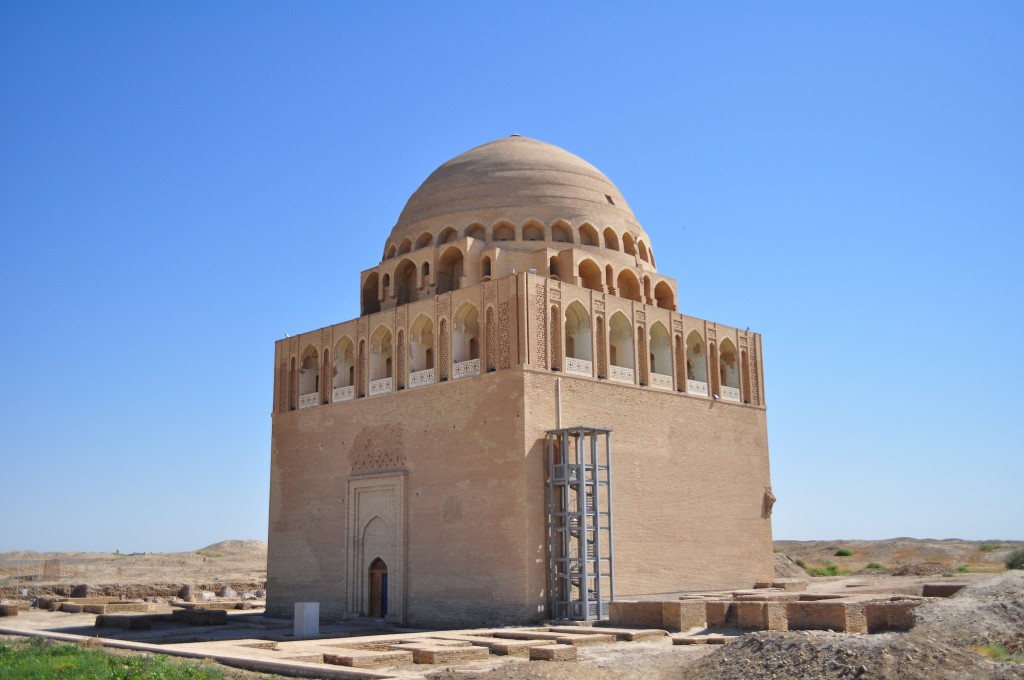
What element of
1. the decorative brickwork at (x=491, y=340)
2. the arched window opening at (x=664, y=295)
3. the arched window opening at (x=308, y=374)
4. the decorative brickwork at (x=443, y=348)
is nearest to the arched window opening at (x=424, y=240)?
the arched window opening at (x=308, y=374)

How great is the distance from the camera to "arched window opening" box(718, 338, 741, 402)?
77.4 feet

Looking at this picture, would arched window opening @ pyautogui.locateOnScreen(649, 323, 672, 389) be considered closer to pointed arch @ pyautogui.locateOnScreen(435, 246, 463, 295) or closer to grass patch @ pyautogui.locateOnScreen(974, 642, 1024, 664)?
pointed arch @ pyautogui.locateOnScreen(435, 246, 463, 295)

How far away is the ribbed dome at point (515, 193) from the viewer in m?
24.0

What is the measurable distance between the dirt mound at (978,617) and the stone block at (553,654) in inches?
186

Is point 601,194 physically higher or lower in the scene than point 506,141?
lower

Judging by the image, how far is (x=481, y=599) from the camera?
18562 millimetres

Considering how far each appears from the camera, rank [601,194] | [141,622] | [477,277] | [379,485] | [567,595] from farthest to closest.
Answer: [601,194] < [477,277] < [379,485] < [141,622] < [567,595]

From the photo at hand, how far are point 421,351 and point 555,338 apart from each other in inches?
143

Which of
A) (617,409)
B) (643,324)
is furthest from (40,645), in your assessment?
(643,324)

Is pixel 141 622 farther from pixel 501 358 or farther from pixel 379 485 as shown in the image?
pixel 501 358

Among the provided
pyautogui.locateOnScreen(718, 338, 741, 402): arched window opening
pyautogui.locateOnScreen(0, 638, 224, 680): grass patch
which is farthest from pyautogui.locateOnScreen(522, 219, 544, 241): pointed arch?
pyautogui.locateOnScreen(0, 638, 224, 680): grass patch

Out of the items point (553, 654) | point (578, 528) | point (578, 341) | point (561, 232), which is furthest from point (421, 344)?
point (553, 654)

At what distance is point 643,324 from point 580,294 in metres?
2.05

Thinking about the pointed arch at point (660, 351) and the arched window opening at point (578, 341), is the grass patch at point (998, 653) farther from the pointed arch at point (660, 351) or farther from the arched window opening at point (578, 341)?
the pointed arch at point (660, 351)
